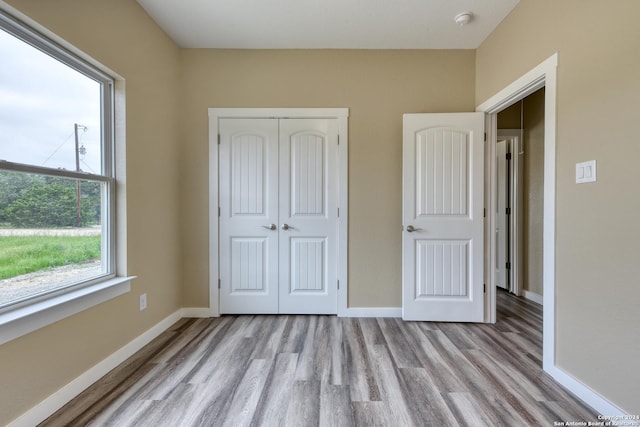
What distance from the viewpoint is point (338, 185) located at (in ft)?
8.59

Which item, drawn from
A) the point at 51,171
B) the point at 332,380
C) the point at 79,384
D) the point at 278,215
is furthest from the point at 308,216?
the point at 79,384

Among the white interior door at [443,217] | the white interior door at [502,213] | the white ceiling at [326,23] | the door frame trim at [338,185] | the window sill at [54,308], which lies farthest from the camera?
the white interior door at [502,213]

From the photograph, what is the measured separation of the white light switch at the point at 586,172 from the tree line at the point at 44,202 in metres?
2.99

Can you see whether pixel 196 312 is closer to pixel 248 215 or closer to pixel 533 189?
pixel 248 215

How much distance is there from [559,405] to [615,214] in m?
1.08

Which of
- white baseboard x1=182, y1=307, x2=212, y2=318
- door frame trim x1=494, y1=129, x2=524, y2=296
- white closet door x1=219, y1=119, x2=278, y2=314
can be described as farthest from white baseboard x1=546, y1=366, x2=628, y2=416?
white baseboard x1=182, y1=307, x2=212, y2=318

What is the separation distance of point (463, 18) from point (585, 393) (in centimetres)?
269

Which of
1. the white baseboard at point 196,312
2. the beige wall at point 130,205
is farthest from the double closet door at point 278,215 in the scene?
the beige wall at point 130,205

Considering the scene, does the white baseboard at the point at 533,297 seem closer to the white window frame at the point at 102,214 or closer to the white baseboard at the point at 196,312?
the white baseboard at the point at 196,312

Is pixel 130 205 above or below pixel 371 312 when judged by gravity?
above

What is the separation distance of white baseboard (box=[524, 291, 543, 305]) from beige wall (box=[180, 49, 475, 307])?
70.1 inches

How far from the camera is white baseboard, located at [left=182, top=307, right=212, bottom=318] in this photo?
8.68 ft

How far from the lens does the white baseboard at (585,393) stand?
1350mm

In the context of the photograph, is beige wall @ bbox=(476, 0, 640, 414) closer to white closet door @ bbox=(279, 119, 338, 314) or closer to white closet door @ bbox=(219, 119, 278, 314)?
white closet door @ bbox=(279, 119, 338, 314)
